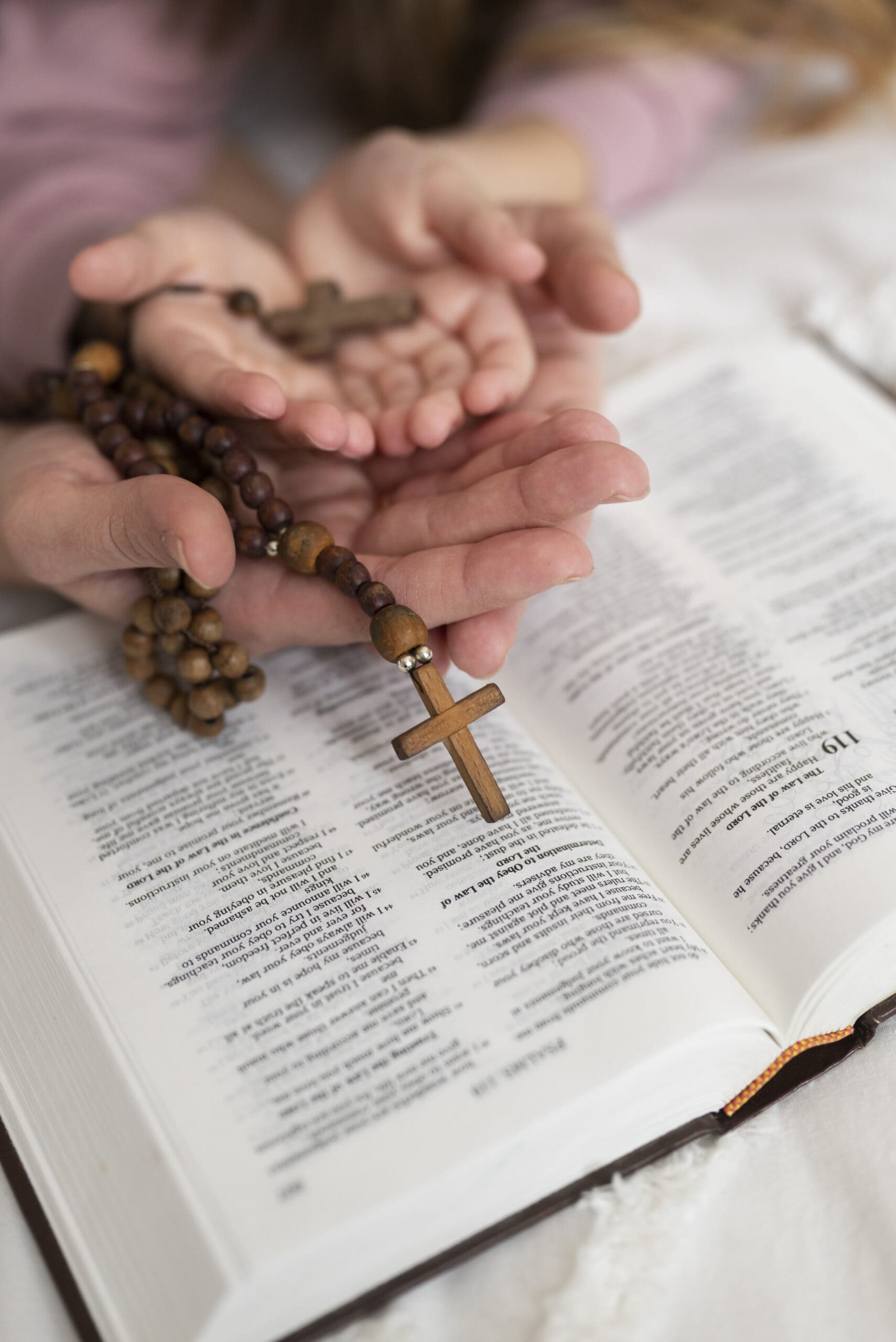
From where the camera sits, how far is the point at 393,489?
1.06 meters

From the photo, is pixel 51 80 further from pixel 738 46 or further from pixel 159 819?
pixel 159 819

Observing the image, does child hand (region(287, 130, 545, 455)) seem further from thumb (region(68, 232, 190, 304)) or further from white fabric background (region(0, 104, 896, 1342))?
white fabric background (region(0, 104, 896, 1342))

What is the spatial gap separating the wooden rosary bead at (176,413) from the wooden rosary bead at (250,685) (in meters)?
0.25

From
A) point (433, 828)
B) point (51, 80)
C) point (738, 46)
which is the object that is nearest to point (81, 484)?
point (433, 828)

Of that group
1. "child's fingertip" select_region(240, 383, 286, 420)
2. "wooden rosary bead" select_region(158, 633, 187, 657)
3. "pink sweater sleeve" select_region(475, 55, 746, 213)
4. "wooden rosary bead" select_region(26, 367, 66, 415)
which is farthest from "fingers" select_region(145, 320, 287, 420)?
"pink sweater sleeve" select_region(475, 55, 746, 213)

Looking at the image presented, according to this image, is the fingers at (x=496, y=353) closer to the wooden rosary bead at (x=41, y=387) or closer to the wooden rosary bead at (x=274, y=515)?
the wooden rosary bead at (x=274, y=515)

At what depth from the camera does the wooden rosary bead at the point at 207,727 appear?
952 millimetres

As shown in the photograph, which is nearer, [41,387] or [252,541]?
[252,541]

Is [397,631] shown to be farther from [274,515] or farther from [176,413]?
[176,413]

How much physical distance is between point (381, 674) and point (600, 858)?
29cm

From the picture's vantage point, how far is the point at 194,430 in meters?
0.99

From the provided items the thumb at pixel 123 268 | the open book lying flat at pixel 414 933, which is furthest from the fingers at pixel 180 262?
the open book lying flat at pixel 414 933

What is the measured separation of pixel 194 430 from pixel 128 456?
0.07 meters

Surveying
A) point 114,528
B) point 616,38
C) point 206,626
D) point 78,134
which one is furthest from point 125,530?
point 616,38
